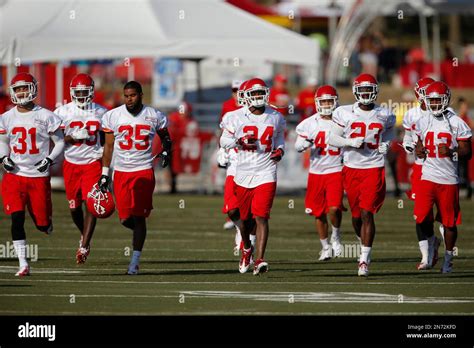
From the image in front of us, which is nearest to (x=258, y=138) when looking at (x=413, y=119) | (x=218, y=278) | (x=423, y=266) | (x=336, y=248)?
(x=218, y=278)

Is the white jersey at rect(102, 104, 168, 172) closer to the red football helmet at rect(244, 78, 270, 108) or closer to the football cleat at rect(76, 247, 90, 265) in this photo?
the red football helmet at rect(244, 78, 270, 108)

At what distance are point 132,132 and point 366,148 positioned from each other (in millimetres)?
2453

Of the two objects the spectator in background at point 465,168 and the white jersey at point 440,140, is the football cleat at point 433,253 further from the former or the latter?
the spectator in background at point 465,168

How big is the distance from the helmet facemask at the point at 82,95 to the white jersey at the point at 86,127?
0.36ft

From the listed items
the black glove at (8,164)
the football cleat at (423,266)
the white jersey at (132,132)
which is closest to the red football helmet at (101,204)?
the white jersey at (132,132)

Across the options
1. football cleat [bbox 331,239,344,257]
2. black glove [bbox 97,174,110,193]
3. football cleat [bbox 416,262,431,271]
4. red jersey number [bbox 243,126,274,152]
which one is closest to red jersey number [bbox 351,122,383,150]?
red jersey number [bbox 243,126,274,152]

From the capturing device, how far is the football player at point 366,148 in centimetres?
1456

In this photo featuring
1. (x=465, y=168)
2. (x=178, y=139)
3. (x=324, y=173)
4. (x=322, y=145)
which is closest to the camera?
(x=322, y=145)

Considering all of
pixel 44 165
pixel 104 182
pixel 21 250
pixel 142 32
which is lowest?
pixel 21 250

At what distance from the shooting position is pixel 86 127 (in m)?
15.6

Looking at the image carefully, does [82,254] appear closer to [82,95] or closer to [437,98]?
[82,95]

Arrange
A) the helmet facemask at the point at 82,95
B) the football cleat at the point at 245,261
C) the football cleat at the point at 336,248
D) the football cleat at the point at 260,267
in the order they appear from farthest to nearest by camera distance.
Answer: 1. the football cleat at the point at 336,248
2. the helmet facemask at the point at 82,95
3. the football cleat at the point at 245,261
4. the football cleat at the point at 260,267

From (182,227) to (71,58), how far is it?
5756 mm
